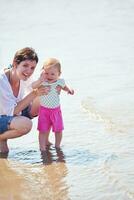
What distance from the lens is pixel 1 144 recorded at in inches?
227

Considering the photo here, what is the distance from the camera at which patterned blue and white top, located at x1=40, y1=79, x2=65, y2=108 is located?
567 centimetres

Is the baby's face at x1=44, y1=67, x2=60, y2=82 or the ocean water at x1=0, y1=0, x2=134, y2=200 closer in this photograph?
the ocean water at x1=0, y1=0, x2=134, y2=200

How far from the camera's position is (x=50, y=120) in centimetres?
577

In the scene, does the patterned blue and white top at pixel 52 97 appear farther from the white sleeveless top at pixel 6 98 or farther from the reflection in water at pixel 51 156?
the reflection in water at pixel 51 156

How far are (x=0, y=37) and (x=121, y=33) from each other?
9.94 ft

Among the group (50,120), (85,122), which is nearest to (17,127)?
(50,120)

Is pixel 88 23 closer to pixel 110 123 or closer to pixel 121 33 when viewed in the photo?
pixel 121 33

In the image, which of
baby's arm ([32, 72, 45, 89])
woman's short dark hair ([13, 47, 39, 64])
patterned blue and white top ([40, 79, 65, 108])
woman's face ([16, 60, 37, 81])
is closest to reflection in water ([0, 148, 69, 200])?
patterned blue and white top ([40, 79, 65, 108])

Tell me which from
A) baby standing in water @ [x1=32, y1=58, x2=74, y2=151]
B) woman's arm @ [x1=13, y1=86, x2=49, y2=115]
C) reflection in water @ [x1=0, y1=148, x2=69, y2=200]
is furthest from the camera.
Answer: baby standing in water @ [x1=32, y1=58, x2=74, y2=151]

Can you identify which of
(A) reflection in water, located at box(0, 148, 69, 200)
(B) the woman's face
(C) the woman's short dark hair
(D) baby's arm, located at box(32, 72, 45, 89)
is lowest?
(A) reflection in water, located at box(0, 148, 69, 200)

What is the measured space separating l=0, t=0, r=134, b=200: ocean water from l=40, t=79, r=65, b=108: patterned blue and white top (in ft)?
1.54

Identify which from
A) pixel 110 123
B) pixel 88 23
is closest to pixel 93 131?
pixel 110 123

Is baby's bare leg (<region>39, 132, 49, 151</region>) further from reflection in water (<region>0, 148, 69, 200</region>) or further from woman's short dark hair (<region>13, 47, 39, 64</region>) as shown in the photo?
woman's short dark hair (<region>13, 47, 39, 64</region>)

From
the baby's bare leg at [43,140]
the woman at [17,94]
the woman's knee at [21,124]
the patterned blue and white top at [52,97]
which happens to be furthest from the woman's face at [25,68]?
the baby's bare leg at [43,140]
